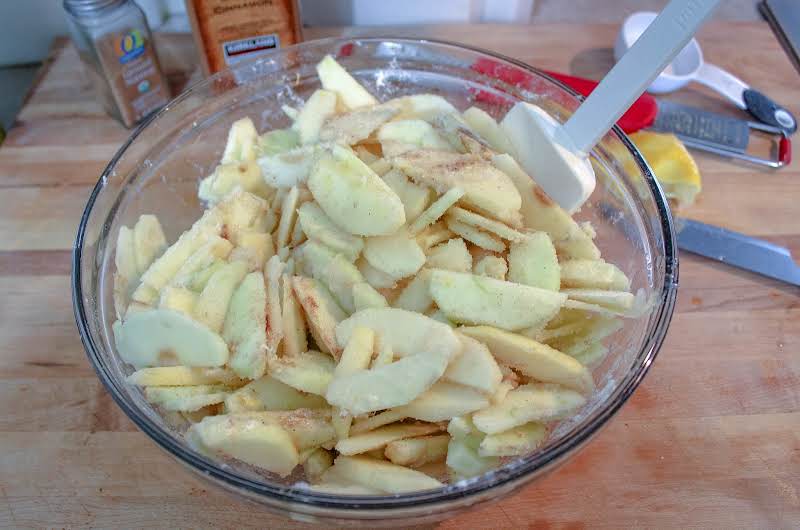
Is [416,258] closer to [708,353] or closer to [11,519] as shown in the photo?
[708,353]

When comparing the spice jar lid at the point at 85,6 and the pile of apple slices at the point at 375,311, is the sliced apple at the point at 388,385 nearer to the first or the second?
the pile of apple slices at the point at 375,311

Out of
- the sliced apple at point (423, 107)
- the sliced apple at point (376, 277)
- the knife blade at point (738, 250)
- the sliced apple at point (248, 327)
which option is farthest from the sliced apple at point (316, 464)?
the knife blade at point (738, 250)

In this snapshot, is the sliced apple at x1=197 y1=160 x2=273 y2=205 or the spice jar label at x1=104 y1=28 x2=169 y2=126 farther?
the spice jar label at x1=104 y1=28 x2=169 y2=126

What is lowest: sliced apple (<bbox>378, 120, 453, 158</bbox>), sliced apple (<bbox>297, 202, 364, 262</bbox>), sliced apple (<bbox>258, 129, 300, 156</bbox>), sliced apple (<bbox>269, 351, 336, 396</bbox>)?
sliced apple (<bbox>269, 351, 336, 396</bbox>)

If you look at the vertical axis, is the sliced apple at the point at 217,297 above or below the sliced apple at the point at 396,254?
below

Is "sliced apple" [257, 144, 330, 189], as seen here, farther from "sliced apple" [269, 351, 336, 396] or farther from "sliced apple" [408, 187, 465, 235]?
"sliced apple" [269, 351, 336, 396]

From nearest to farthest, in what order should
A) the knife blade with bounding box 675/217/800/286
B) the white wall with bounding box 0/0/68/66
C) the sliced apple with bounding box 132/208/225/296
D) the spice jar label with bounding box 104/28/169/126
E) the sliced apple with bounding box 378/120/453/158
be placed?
the sliced apple with bounding box 132/208/225/296 → the sliced apple with bounding box 378/120/453/158 → the knife blade with bounding box 675/217/800/286 → the spice jar label with bounding box 104/28/169/126 → the white wall with bounding box 0/0/68/66

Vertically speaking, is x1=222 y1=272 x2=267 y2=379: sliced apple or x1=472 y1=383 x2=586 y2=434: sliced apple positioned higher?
x1=222 y1=272 x2=267 y2=379: sliced apple

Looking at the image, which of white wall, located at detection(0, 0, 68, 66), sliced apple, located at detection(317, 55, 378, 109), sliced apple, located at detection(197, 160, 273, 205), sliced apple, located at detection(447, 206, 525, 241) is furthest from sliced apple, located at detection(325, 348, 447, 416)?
white wall, located at detection(0, 0, 68, 66)
